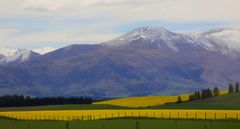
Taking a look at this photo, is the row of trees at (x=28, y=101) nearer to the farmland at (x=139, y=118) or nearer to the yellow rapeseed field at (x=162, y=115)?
the farmland at (x=139, y=118)

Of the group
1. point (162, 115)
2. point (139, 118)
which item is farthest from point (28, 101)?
point (139, 118)

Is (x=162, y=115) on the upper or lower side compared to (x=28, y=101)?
upper

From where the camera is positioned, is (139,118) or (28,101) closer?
(139,118)

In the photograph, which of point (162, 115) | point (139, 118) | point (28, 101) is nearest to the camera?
point (139, 118)

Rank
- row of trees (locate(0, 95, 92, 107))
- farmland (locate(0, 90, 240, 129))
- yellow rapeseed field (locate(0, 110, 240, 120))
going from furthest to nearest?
row of trees (locate(0, 95, 92, 107)) → yellow rapeseed field (locate(0, 110, 240, 120)) → farmland (locate(0, 90, 240, 129))

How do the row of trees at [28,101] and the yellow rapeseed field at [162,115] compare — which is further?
the row of trees at [28,101]

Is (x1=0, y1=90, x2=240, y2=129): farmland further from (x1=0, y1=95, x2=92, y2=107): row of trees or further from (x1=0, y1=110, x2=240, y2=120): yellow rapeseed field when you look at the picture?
(x1=0, y1=95, x2=92, y2=107): row of trees

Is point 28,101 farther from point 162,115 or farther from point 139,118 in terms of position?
point 139,118

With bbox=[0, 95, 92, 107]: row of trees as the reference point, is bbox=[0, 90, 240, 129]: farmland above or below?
above

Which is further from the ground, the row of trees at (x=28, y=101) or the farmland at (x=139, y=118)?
the farmland at (x=139, y=118)

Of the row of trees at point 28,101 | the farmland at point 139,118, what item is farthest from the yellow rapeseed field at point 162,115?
the row of trees at point 28,101

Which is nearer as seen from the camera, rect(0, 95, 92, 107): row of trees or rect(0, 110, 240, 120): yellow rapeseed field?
rect(0, 110, 240, 120): yellow rapeseed field

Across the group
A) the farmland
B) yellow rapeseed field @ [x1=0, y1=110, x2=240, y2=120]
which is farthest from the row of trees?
yellow rapeseed field @ [x1=0, y1=110, x2=240, y2=120]

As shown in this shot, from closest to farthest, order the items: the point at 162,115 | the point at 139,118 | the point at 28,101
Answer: the point at 139,118 → the point at 162,115 → the point at 28,101
